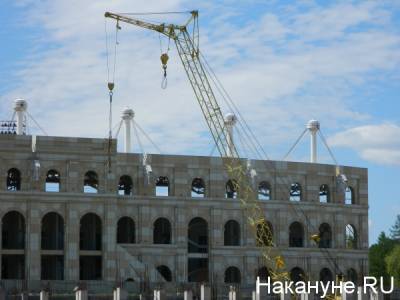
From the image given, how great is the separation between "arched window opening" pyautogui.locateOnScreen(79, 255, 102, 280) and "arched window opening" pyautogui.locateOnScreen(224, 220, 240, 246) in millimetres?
17292

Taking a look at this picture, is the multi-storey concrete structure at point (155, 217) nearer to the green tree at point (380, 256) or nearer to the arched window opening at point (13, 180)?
the arched window opening at point (13, 180)

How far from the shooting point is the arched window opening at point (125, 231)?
126 metres

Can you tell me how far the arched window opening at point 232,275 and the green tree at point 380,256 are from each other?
43.2 meters

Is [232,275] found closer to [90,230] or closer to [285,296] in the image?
[90,230]

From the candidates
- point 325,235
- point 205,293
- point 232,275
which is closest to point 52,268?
point 232,275

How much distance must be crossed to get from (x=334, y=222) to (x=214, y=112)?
26.0 m

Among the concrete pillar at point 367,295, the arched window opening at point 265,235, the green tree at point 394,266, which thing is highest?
the arched window opening at point 265,235

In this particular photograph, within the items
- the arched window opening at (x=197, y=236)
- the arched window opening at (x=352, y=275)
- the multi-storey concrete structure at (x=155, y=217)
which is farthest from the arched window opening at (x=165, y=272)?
the arched window opening at (x=352, y=275)

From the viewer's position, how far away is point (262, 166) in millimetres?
129750

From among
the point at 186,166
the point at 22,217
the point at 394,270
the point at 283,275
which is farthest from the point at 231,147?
the point at 394,270

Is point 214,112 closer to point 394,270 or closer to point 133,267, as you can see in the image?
point 133,267

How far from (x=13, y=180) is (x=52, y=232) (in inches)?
388

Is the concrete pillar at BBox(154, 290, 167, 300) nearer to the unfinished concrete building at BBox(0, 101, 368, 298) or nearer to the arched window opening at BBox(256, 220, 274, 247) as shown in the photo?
the unfinished concrete building at BBox(0, 101, 368, 298)

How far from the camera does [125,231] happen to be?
416ft
